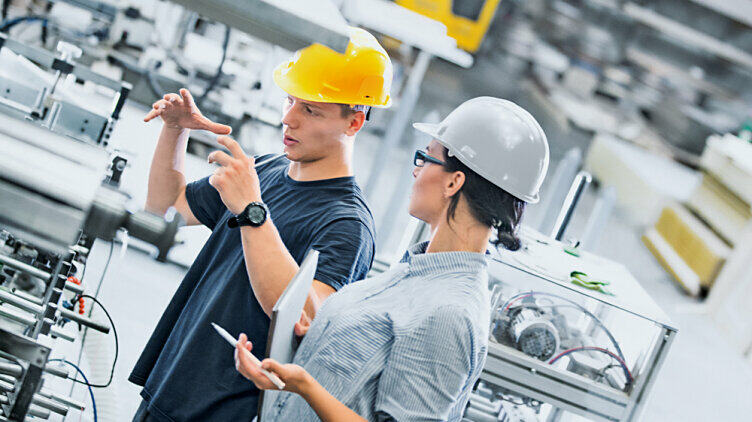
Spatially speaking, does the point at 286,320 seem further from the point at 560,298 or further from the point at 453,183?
the point at 560,298

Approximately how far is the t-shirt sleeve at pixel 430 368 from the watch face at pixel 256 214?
0.38 metres

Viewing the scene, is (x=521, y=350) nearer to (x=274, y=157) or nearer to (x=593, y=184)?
(x=274, y=157)

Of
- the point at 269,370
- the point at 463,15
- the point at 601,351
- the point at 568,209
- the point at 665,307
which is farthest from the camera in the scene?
the point at 463,15

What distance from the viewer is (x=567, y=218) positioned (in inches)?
136

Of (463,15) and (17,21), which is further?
(463,15)

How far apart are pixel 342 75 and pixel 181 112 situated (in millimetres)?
399

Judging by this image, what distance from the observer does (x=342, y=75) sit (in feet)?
5.53

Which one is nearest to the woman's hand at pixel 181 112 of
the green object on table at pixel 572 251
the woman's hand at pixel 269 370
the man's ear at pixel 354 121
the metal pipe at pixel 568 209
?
the man's ear at pixel 354 121

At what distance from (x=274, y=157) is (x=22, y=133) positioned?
3.56ft

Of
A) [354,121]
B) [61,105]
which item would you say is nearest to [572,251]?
[354,121]

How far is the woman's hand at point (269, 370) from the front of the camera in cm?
119

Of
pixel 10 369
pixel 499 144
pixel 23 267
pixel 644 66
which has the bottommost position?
pixel 10 369

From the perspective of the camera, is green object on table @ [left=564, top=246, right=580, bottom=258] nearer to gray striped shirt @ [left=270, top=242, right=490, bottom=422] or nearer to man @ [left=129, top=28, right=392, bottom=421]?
man @ [left=129, top=28, right=392, bottom=421]

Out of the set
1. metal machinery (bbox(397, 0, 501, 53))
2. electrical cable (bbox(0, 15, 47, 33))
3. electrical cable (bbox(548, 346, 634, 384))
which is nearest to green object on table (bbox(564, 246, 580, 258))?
electrical cable (bbox(548, 346, 634, 384))
